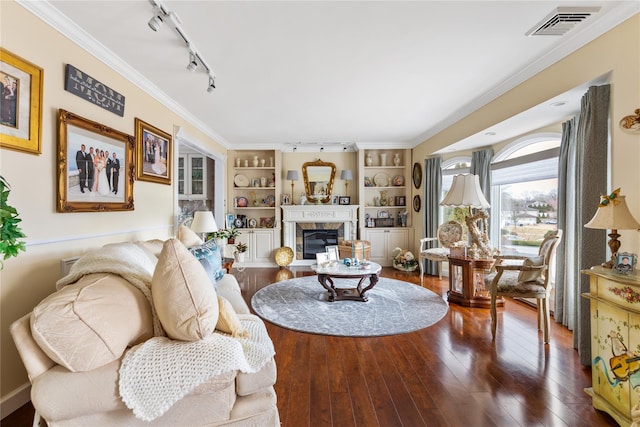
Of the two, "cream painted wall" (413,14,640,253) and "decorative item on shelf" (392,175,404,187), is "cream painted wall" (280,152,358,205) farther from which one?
"cream painted wall" (413,14,640,253)

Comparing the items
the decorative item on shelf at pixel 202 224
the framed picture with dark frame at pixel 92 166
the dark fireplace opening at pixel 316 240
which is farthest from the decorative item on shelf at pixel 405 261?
the framed picture with dark frame at pixel 92 166

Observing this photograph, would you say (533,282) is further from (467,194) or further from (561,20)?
(561,20)

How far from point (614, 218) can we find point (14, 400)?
159 inches

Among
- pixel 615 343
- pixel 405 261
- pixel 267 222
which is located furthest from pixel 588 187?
pixel 267 222

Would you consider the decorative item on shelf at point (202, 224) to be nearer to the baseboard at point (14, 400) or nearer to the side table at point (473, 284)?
the baseboard at point (14, 400)

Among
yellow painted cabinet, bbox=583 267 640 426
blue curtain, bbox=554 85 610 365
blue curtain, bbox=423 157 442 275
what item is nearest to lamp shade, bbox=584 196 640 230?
yellow painted cabinet, bbox=583 267 640 426

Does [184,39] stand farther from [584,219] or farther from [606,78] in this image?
[584,219]

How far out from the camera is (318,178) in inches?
254

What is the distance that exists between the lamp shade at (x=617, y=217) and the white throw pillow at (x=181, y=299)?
2.45 metres

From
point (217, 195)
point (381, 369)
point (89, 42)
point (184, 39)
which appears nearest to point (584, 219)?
point (381, 369)

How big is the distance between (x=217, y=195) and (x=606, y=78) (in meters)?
5.76

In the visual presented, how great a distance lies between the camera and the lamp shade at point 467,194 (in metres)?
3.63

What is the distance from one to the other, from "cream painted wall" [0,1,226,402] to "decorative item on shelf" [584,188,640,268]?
12.5 feet

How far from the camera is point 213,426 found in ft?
4.25
